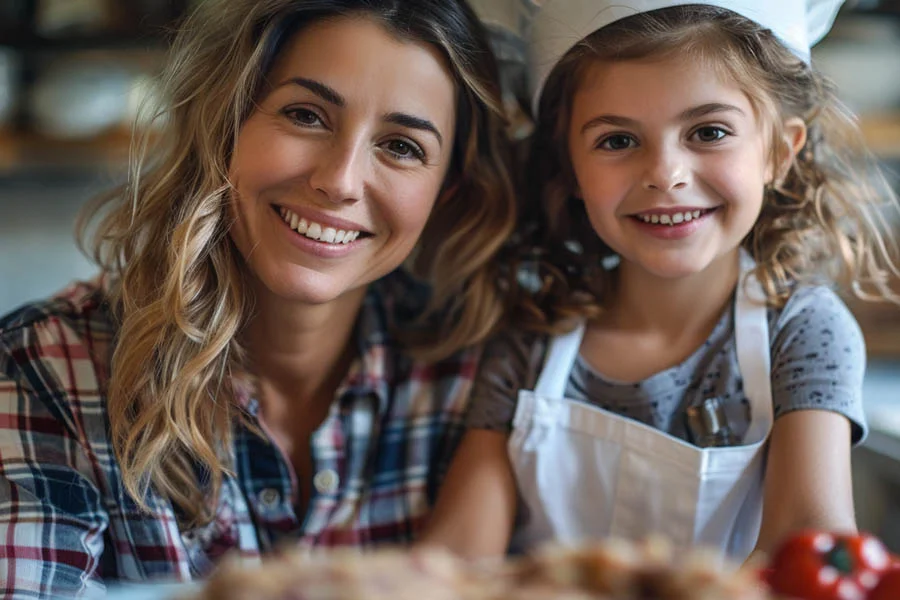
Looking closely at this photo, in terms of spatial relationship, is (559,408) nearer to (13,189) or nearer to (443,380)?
(443,380)

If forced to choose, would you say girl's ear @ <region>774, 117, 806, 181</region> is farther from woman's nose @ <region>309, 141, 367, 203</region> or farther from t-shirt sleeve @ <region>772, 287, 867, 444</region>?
woman's nose @ <region>309, 141, 367, 203</region>

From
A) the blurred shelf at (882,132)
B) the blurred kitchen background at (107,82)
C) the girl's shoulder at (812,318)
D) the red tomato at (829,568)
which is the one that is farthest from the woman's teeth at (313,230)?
the blurred shelf at (882,132)

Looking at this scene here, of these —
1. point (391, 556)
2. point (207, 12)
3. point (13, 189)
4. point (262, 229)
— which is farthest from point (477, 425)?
point (13, 189)

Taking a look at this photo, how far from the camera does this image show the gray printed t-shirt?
3.29 ft

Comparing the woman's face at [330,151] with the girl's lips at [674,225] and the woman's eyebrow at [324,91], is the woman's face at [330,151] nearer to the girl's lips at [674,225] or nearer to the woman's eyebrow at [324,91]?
the woman's eyebrow at [324,91]

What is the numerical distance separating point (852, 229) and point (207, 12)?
2.55ft

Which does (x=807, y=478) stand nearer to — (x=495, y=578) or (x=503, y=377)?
(x=503, y=377)

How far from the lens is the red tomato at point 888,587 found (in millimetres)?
559

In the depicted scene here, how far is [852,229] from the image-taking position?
1.19 metres

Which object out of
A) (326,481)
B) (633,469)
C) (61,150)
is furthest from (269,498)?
(61,150)

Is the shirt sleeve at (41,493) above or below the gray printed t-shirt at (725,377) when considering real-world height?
below

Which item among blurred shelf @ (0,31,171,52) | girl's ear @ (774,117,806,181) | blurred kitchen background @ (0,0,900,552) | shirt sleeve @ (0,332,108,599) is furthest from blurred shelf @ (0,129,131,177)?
girl's ear @ (774,117,806,181)

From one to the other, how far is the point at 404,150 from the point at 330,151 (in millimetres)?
84

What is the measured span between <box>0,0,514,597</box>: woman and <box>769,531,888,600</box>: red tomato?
0.57 meters
